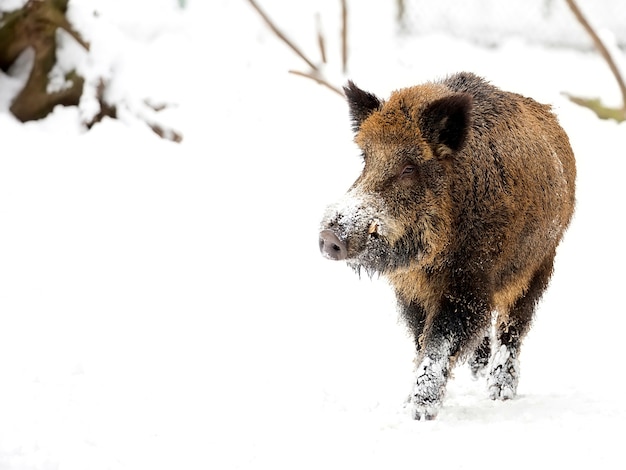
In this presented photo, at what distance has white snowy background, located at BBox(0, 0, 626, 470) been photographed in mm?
4469

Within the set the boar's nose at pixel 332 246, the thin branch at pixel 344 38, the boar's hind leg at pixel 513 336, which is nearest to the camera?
the boar's nose at pixel 332 246

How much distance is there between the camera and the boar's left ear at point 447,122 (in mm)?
5047

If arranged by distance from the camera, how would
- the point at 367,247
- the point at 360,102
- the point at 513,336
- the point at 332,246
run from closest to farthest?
the point at 332,246 < the point at 367,247 < the point at 360,102 < the point at 513,336

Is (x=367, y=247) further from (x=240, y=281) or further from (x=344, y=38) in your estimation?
(x=344, y=38)

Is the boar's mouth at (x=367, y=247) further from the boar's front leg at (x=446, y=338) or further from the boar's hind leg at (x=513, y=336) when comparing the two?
the boar's hind leg at (x=513, y=336)

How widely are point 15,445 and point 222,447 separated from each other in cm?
93

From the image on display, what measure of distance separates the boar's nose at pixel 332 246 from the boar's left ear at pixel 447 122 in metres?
0.83

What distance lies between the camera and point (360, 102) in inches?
217

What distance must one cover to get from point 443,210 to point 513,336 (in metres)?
1.29

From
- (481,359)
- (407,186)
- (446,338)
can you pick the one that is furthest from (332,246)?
(481,359)

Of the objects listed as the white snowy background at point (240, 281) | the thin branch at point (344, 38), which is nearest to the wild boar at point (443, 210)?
the white snowy background at point (240, 281)

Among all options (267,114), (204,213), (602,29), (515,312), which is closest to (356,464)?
(515,312)

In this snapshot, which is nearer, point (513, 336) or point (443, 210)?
point (443, 210)

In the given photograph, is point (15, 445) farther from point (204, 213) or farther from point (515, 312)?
point (204, 213)
